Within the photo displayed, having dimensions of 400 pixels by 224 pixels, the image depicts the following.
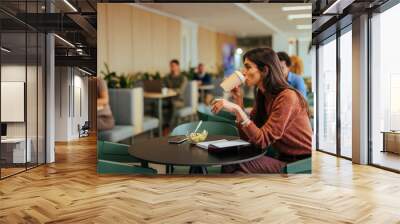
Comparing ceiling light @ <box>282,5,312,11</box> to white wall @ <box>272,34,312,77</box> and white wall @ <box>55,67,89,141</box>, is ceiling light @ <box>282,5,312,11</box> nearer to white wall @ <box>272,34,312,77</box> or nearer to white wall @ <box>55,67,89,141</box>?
white wall @ <box>272,34,312,77</box>

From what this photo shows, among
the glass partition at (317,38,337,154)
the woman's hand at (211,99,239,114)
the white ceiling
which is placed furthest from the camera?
the glass partition at (317,38,337,154)

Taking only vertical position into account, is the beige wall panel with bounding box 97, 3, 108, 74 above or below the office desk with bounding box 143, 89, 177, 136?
above

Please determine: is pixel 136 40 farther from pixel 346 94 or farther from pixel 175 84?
pixel 346 94

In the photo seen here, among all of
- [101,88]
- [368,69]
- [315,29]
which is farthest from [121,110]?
[368,69]

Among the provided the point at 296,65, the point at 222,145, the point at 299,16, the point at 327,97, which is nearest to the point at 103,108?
the point at 222,145

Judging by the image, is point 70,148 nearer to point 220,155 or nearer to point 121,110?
point 121,110

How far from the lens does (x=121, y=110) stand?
5.22 metres

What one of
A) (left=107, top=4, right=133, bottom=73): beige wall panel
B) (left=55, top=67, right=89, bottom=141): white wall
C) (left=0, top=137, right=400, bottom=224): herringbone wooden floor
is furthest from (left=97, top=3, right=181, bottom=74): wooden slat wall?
(left=0, top=137, right=400, bottom=224): herringbone wooden floor

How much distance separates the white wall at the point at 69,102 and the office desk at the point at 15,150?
508 millimetres

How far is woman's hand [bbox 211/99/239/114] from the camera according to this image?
5.11m

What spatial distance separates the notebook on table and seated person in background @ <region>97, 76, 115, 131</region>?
1214mm

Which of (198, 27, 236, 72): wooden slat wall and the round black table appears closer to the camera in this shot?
the round black table

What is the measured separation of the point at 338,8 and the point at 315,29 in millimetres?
680

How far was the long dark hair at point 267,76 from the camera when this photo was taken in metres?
5.15
